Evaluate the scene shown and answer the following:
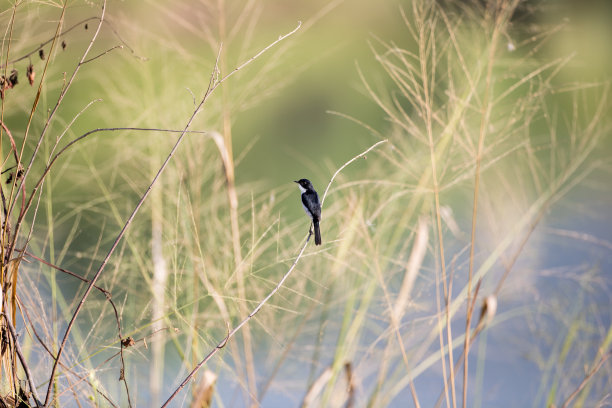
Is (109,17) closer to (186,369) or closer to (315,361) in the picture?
(186,369)

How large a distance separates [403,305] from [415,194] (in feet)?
1.30

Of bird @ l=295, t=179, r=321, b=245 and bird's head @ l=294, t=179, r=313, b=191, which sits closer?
bird @ l=295, t=179, r=321, b=245

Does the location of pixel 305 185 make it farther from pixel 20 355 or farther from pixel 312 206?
pixel 20 355

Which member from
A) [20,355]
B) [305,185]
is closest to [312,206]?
[305,185]

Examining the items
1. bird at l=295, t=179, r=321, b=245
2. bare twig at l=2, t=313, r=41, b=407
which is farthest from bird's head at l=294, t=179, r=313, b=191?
bare twig at l=2, t=313, r=41, b=407

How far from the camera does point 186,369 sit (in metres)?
1.64

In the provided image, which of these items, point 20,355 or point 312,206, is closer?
point 20,355

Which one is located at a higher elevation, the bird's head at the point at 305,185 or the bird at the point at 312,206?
the bird's head at the point at 305,185

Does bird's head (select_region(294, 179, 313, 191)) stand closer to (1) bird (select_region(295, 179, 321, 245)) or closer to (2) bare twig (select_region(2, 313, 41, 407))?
(1) bird (select_region(295, 179, 321, 245))

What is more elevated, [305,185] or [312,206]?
[305,185]

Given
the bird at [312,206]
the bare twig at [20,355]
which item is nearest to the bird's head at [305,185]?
the bird at [312,206]

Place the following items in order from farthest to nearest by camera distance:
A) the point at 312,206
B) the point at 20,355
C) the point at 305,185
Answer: the point at 305,185 → the point at 312,206 → the point at 20,355

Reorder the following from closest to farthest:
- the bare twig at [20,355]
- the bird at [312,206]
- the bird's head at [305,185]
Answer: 1. the bare twig at [20,355]
2. the bird at [312,206]
3. the bird's head at [305,185]

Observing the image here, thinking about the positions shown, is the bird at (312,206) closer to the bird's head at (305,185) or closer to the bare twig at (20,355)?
the bird's head at (305,185)
